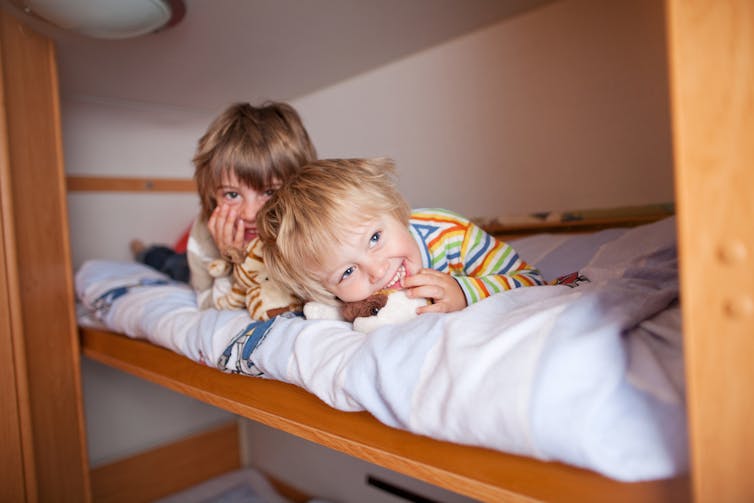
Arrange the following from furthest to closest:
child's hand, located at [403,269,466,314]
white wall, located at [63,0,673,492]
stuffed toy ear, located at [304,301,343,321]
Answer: white wall, located at [63,0,673,492]
stuffed toy ear, located at [304,301,343,321]
child's hand, located at [403,269,466,314]

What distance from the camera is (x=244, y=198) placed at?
3.19ft

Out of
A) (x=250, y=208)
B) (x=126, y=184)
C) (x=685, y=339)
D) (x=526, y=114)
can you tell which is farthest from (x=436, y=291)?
(x=126, y=184)

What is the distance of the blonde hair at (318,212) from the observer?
66 centimetres

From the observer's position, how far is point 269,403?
0.72 m

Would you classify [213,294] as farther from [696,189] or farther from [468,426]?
[696,189]

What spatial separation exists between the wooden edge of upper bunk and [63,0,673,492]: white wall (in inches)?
17.4

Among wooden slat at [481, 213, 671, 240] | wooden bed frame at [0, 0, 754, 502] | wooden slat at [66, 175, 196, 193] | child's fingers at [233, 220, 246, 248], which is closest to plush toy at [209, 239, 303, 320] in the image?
child's fingers at [233, 220, 246, 248]

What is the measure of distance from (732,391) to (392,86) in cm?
118

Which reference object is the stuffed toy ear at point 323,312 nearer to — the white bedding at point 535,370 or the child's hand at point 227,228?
the white bedding at point 535,370

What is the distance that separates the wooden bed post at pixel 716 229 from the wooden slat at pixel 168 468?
1867 mm

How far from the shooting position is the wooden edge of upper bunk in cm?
39

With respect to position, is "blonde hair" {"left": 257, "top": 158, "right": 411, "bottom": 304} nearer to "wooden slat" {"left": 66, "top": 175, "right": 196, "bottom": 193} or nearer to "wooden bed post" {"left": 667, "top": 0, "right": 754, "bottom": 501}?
"wooden bed post" {"left": 667, "top": 0, "right": 754, "bottom": 501}

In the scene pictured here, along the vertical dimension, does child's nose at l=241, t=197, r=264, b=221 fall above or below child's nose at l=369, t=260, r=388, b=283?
above

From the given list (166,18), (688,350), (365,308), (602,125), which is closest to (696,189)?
(688,350)
